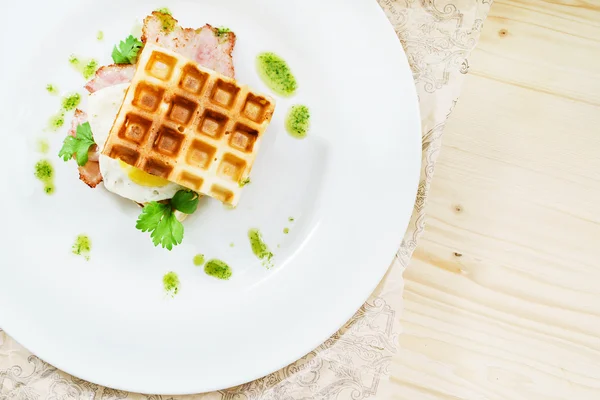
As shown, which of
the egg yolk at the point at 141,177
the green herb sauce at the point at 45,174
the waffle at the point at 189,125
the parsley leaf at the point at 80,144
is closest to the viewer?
the waffle at the point at 189,125

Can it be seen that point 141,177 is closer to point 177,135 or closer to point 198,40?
point 177,135

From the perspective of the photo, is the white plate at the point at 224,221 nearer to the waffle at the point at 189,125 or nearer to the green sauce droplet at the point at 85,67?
the green sauce droplet at the point at 85,67

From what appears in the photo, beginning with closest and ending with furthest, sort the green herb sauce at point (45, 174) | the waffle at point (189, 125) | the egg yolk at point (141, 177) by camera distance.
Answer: the waffle at point (189, 125), the egg yolk at point (141, 177), the green herb sauce at point (45, 174)

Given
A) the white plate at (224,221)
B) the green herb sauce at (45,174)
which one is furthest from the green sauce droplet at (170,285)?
the green herb sauce at (45,174)

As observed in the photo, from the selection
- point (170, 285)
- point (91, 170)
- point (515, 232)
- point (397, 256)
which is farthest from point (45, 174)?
point (515, 232)

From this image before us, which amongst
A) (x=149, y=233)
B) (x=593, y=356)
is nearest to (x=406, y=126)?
(x=149, y=233)

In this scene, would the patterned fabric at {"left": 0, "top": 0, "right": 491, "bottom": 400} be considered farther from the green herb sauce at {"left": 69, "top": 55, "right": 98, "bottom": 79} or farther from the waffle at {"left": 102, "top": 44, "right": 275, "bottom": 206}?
the green herb sauce at {"left": 69, "top": 55, "right": 98, "bottom": 79}

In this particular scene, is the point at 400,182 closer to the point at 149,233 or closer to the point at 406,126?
Answer: the point at 406,126
